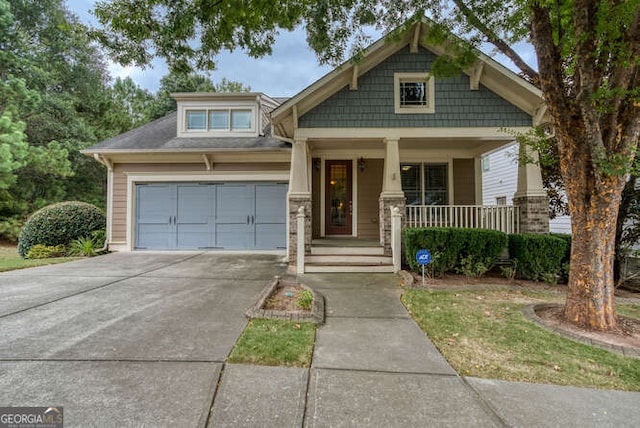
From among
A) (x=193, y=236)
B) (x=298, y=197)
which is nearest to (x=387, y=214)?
(x=298, y=197)

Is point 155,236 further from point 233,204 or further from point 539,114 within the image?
point 539,114

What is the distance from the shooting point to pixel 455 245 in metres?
5.85

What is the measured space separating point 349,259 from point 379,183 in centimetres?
325

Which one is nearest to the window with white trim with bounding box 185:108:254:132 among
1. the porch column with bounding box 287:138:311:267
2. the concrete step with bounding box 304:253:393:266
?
the porch column with bounding box 287:138:311:267

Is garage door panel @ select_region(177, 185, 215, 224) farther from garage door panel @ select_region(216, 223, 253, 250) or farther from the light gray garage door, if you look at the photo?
garage door panel @ select_region(216, 223, 253, 250)

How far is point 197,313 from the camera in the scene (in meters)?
3.84

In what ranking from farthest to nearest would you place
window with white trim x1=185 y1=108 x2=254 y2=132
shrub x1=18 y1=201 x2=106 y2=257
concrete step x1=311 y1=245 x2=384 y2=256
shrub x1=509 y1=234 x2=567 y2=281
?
1. window with white trim x1=185 y1=108 x2=254 y2=132
2. shrub x1=18 y1=201 x2=106 y2=257
3. concrete step x1=311 y1=245 x2=384 y2=256
4. shrub x1=509 y1=234 x2=567 y2=281

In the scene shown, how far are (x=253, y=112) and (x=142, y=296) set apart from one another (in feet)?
23.4

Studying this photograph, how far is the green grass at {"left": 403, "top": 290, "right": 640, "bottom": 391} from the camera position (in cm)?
250

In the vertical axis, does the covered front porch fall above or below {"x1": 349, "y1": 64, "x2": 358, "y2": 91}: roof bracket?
below

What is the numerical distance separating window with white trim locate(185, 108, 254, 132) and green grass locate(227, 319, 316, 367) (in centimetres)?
793

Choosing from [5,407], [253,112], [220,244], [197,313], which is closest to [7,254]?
[220,244]

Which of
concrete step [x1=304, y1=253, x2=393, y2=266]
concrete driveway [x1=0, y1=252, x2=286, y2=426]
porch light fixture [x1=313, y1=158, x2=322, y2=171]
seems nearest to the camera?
concrete driveway [x1=0, y1=252, x2=286, y2=426]

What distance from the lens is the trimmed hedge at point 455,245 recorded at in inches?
230
